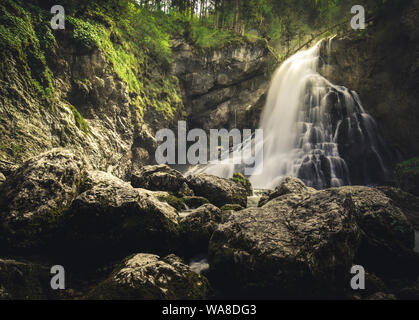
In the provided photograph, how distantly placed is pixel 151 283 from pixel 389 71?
18562 millimetres

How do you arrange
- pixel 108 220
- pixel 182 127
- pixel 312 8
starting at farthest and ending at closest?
pixel 312 8
pixel 182 127
pixel 108 220

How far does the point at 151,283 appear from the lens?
139 inches

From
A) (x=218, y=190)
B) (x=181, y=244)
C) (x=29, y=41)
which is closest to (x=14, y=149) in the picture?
(x=29, y=41)

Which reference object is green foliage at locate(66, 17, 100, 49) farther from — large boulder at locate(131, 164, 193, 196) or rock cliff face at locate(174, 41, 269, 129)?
rock cliff face at locate(174, 41, 269, 129)

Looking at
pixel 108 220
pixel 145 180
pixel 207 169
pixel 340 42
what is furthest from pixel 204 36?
pixel 108 220

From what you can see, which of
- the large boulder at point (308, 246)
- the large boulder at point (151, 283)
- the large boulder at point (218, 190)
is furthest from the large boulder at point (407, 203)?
the large boulder at point (151, 283)

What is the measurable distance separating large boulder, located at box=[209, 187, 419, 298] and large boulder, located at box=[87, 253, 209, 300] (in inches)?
26.8

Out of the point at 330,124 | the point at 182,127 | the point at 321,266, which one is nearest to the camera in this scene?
the point at 321,266

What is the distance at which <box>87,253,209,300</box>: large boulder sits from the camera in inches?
133

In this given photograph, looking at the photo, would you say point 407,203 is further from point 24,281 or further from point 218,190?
point 24,281

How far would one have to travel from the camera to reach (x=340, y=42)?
1772 cm

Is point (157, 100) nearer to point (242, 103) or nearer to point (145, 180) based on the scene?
point (242, 103)

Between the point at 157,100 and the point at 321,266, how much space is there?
59.3 ft

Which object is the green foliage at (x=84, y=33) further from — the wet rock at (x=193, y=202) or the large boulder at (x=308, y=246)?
the large boulder at (x=308, y=246)
